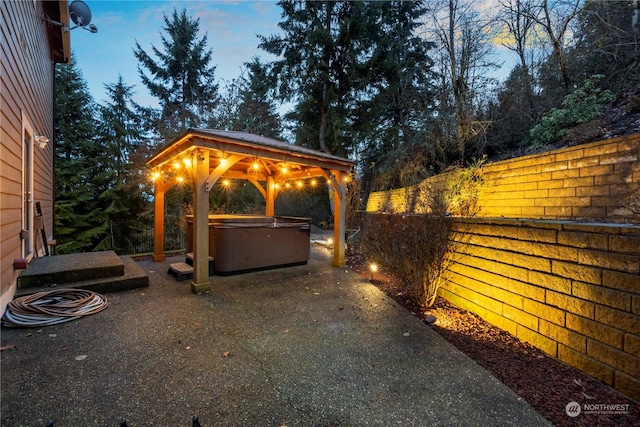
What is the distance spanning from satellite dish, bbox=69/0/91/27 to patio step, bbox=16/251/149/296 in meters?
4.69

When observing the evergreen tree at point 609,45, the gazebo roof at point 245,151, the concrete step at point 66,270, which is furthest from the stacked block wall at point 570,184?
the concrete step at point 66,270

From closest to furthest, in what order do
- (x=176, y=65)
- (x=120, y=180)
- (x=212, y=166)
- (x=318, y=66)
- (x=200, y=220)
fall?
(x=200, y=220)
(x=212, y=166)
(x=120, y=180)
(x=318, y=66)
(x=176, y=65)

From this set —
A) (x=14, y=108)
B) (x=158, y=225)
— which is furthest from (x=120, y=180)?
(x=14, y=108)

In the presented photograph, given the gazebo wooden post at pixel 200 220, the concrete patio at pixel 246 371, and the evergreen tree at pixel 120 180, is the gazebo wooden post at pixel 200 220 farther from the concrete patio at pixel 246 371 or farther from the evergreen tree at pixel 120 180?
the evergreen tree at pixel 120 180

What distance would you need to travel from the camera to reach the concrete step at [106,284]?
3512 millimetres

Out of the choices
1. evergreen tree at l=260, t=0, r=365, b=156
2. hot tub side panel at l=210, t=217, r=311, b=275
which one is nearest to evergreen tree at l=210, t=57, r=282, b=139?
evergreen tree at l=260, t=0, r=365, b=156

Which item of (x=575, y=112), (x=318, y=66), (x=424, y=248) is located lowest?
(x=424, y=248)

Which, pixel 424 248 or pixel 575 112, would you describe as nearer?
pixel 424 248

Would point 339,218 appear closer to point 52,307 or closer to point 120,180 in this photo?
point 52,307

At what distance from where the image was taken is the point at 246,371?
7.35ft

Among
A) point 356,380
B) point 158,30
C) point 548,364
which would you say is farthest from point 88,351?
point 158,30

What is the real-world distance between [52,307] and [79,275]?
837mm

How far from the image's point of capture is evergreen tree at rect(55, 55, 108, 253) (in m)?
9.41

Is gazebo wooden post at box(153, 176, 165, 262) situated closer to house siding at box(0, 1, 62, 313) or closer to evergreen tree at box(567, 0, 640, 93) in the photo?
house siding at box(0, 1, 62, 313)
